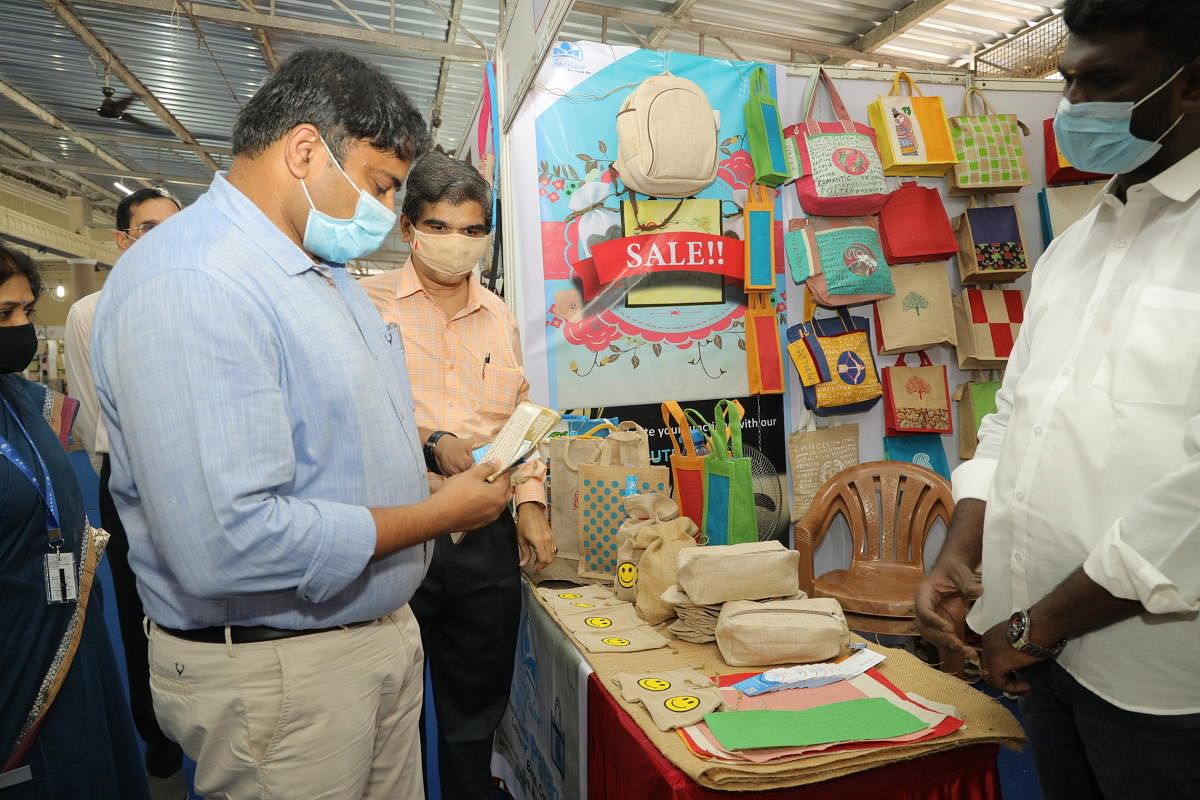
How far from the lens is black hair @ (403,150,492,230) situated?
2051mm

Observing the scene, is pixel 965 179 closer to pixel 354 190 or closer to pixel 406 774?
pixel 354 190

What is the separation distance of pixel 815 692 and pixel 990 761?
357 millimetres

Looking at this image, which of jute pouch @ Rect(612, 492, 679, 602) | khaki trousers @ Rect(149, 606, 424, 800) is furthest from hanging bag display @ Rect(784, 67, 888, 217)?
khaki trousers @ Rect(149, 606, 424, 800)

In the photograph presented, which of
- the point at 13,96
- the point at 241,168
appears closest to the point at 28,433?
the point at 241,168

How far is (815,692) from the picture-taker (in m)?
1.57

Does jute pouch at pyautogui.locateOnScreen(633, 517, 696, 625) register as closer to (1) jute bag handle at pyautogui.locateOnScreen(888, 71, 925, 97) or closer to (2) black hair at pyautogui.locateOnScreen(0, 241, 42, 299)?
(2) black hair at pyautogui.locateOnScreen(0, 241, 42, 299)

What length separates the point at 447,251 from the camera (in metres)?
2.06

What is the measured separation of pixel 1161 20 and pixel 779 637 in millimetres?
1386

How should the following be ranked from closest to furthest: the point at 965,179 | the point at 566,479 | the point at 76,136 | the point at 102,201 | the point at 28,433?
the point at 28,433 < the point at 566,479 < the point at 965,179 < the point at 76,136 < the point at 102,201

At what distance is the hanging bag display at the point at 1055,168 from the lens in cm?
355

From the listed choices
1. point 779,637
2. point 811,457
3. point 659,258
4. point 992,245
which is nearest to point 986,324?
point 992,245

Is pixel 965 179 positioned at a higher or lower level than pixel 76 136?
lower

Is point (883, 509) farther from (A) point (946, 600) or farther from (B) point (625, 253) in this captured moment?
(A) point (946, 600)

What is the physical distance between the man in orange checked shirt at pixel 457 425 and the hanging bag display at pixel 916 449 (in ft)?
7.27
